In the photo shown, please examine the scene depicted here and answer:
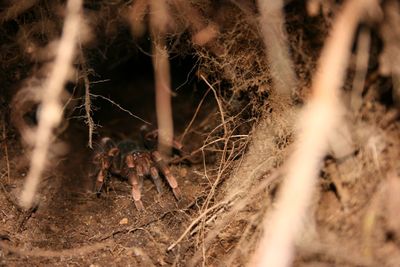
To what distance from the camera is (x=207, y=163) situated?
3.29 meters

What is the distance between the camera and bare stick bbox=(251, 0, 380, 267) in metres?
2.12

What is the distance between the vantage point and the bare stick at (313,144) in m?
2.12

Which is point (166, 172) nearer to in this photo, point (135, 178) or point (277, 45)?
point (135, 178)

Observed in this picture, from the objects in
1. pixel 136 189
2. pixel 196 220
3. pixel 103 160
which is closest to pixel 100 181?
pixel 103 160

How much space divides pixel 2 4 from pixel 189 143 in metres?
1.92

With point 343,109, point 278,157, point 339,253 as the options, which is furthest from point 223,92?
point 339,253

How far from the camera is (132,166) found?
3246mm

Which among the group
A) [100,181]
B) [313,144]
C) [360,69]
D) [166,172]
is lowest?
[166,172]

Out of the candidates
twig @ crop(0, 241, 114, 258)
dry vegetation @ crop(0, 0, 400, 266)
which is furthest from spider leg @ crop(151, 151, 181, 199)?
twig @ crop(0, 241, 114, 258)

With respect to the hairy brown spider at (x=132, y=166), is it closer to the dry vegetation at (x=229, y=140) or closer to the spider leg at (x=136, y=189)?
the spider leg at (x=136, y=189)

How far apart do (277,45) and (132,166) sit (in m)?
1.54

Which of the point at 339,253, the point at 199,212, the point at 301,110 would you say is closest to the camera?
the point at 339,253

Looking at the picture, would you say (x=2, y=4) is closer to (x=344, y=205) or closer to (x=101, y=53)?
(x=101, y=53)

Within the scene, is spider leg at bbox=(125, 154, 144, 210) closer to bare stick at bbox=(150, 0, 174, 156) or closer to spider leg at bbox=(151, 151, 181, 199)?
spider leg at bbox=(151, 151, 181, 199)
